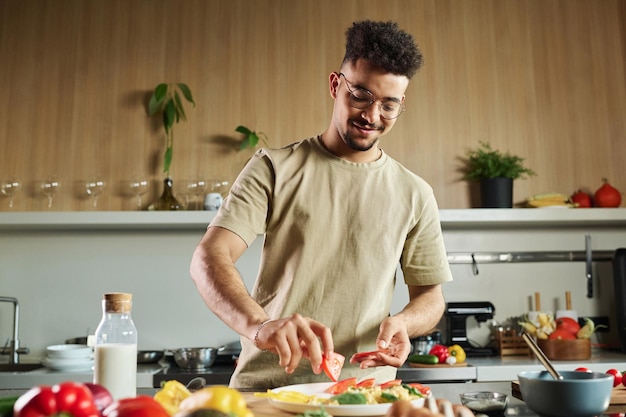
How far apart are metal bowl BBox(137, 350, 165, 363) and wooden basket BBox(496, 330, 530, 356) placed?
1.72 m

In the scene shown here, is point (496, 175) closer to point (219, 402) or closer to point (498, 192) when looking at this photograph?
point (498, 192)

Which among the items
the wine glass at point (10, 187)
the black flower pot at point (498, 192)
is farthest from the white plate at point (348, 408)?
the wine glass at point (10, 187)

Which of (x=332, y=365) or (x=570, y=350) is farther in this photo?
(x=570, y=350)

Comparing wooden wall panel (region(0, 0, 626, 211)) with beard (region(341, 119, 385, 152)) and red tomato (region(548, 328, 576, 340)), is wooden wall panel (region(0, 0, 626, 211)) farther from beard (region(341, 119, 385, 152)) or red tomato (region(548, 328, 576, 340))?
beard (region(341, 119, 385, 152))

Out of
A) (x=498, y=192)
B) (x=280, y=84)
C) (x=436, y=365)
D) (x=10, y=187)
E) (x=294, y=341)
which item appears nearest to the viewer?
(x=294, y=341)

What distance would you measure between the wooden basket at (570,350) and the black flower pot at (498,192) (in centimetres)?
76

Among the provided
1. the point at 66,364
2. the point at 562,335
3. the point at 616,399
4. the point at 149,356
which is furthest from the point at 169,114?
the point at 616,399

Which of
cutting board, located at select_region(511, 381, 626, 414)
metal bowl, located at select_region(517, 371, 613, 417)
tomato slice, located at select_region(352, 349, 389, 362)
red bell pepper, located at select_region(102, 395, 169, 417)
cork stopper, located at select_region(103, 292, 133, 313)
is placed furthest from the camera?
tomato slice, located at select_region(352, 349, 389, 362)

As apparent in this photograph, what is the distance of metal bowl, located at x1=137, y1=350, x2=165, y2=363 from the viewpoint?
3.05m

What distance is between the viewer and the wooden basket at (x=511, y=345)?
10.4ft

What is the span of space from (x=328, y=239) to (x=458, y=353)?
1.62m

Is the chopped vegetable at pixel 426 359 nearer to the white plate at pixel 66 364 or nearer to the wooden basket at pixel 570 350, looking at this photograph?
the wooden basket at pixel 570 350

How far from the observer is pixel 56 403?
2.32 ft

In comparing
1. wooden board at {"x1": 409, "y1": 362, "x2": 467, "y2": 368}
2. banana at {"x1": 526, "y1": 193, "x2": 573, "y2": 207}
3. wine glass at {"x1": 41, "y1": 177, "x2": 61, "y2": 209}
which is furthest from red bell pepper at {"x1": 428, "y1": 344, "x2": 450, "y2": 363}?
wine glass at {"x1": 41, "y1": 177, "x2": 61, "y2": 209}
